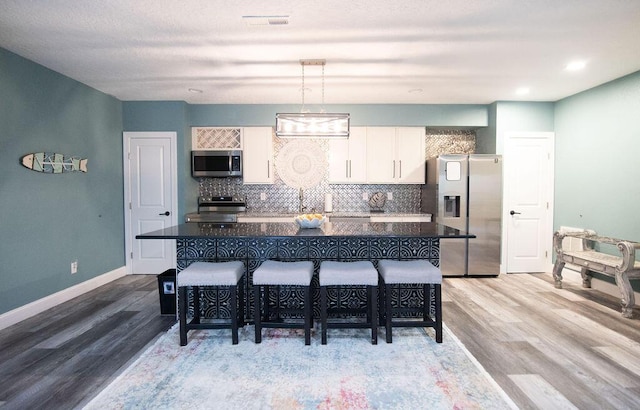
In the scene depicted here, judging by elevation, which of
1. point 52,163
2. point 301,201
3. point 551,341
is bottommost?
point 551,341

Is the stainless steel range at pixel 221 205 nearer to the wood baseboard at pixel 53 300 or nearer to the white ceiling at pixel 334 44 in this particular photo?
the wood baseboard at pixel 53 300

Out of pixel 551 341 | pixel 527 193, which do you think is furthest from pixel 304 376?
pixel 527 193

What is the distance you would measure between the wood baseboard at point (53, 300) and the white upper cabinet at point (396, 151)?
12.9ft

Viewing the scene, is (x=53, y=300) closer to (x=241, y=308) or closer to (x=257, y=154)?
(x=241, y=308)

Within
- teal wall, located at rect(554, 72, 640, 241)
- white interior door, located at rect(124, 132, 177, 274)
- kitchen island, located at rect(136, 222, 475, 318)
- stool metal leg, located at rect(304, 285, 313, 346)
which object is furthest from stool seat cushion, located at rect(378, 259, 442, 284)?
white interior door, located at rect(124, 132, 177, 274)

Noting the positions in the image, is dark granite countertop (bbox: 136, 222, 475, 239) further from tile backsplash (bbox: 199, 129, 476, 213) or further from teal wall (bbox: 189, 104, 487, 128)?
teal wall (bbox: 189, 104, 487, 128)

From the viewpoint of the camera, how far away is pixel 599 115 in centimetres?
397

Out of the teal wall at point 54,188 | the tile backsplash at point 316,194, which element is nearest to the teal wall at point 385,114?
the tile backsplash at point 316,194

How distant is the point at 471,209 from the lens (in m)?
4.55

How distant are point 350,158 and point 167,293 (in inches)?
119

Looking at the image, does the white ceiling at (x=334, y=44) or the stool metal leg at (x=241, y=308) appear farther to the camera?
the stool metal leg at (x=241, y=308)

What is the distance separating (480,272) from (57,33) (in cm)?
527

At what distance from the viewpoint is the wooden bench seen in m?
3.17

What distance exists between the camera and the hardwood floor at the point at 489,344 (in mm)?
1985
